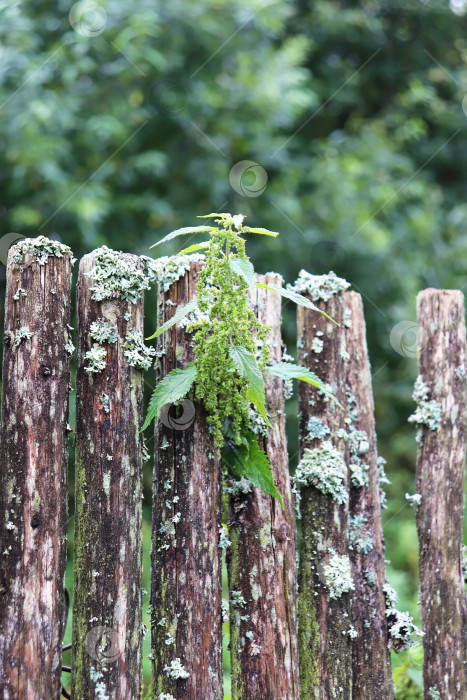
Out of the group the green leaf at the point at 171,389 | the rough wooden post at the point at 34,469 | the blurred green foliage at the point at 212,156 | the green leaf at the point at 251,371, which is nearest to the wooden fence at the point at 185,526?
the rough wooden post at the point at 34,469

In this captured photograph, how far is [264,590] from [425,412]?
103cm

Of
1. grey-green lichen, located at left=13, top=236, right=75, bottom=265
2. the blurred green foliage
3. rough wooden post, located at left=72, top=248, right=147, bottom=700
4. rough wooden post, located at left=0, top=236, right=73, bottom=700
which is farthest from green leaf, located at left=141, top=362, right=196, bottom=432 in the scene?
the blurred green foliage

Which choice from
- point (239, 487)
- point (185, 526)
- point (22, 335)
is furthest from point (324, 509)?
point (22, 335)

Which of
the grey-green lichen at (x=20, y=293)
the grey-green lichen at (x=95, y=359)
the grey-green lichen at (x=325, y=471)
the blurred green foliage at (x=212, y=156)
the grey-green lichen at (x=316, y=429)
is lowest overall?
the grey-green lichen at (x=325, y=471)

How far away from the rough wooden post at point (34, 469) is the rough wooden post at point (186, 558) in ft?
1.06

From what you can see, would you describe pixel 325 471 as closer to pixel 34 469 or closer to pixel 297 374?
pixel 297 374

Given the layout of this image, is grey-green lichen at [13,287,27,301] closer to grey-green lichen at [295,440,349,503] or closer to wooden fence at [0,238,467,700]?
wooden fence at [0,238,467,700]

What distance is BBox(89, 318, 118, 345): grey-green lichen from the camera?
216 cm

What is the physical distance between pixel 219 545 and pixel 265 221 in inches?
160

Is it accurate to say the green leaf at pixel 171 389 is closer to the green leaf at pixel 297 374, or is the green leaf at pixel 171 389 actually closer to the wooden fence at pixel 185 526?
the wooden fence at pixel 185 526

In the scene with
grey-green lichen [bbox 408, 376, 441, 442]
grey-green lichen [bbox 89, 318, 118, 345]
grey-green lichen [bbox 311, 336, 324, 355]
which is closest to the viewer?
grey-green lichen [bbox 89, 318, 118, 345]

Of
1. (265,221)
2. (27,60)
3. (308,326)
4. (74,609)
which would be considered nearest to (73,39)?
(27,60)

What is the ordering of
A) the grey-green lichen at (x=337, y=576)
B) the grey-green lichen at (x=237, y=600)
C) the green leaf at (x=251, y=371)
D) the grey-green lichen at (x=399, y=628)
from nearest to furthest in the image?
1. the green leaf at (x=251, y=371)
2. the grey-green lichen at (x=237, y=600)
3. the grey-green lichen at (x=337, y=576)
4. the grey-green lichen at (x=399, y=628)

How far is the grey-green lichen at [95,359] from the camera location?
2.13 m
